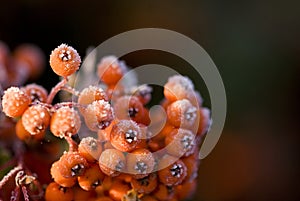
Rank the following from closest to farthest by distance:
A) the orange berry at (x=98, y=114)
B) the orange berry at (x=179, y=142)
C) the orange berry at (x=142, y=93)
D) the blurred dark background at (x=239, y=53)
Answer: the orange berry at (x=98, y=114), the orange berry at (x=179, y=142), the orange berry at (x=142, y=93), the blurred dark background at (x=239, y=53)

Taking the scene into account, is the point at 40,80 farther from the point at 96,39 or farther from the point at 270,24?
the point at 270,24

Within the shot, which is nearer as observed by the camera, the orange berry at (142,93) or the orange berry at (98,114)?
the orange berry at (98,114)

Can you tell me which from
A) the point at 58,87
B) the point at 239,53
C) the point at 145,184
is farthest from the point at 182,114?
the point at 239,53

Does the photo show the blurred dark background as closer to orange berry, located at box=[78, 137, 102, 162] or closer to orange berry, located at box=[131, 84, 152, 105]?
orange berry, located at box=[131, 84, 152, 105]

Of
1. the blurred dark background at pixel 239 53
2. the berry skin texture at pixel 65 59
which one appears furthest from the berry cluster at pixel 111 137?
the blurred dark background at pixel 239 53

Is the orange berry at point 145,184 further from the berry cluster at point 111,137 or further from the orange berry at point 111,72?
the orange berry at point 111,72

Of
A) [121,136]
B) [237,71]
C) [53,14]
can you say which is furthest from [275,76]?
[121,136]

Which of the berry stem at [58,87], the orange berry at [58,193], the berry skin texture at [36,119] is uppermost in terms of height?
the berry stem at [58,87]
